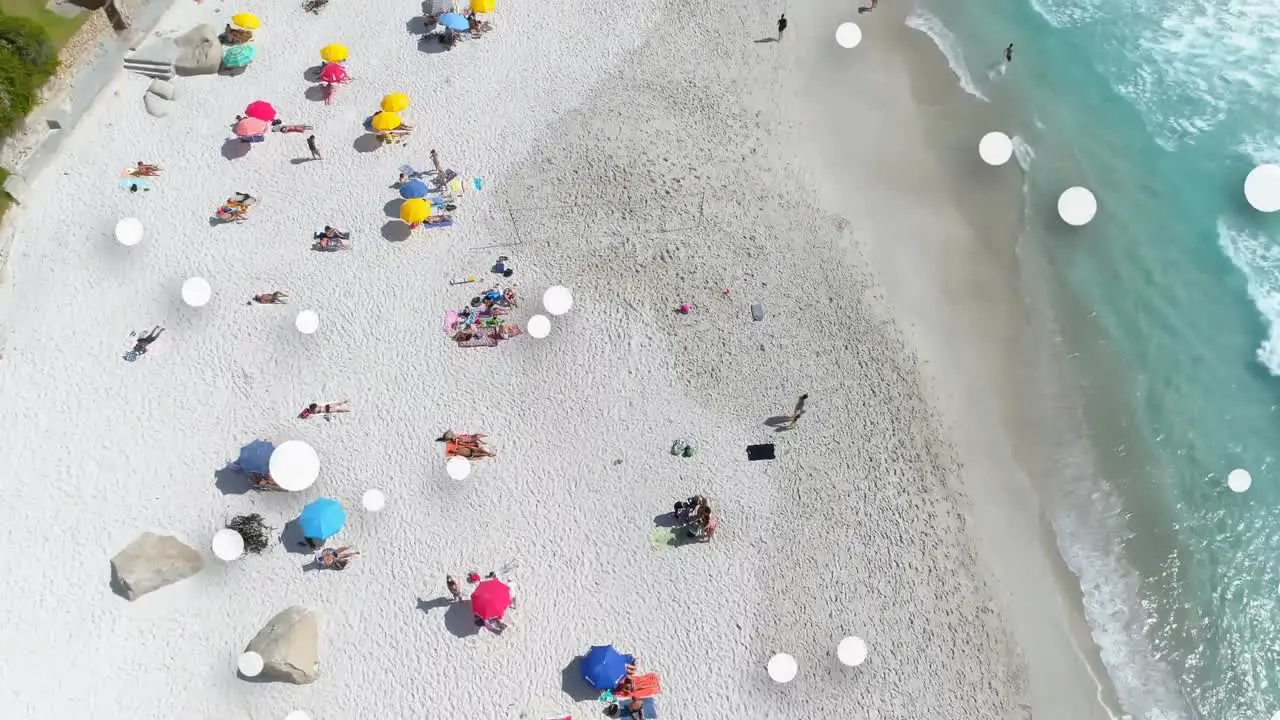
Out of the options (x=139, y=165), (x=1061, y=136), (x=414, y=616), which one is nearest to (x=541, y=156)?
(x=139, y=165)

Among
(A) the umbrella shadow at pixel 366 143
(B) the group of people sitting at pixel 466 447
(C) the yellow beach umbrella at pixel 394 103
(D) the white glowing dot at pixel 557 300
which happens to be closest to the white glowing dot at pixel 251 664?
(B) the group of people sitting at pixel 466 447

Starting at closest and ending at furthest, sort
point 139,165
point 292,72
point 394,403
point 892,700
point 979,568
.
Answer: point 892,700, point 979,568, point 394,403, point 139,165, point 292,72

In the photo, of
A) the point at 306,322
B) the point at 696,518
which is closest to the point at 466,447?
the point at 306,322

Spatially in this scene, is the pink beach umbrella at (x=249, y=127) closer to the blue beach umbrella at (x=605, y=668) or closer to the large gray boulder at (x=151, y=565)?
the large gray boulder at (x=151, y=565)

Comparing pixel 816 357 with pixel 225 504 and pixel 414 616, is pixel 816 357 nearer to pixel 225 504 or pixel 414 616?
pixel 414 616

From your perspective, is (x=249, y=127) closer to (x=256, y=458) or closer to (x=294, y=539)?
(x=256, y=458)

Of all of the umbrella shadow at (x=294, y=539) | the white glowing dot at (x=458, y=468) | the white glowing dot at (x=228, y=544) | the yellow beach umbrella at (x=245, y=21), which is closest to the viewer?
the white glowing dot at (x=228, y=544)

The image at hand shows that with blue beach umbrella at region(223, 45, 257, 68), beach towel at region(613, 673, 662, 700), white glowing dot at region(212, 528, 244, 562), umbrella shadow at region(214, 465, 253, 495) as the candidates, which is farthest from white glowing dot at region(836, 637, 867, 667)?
blue beach umbrella at region(223, 45, 257, 68)
